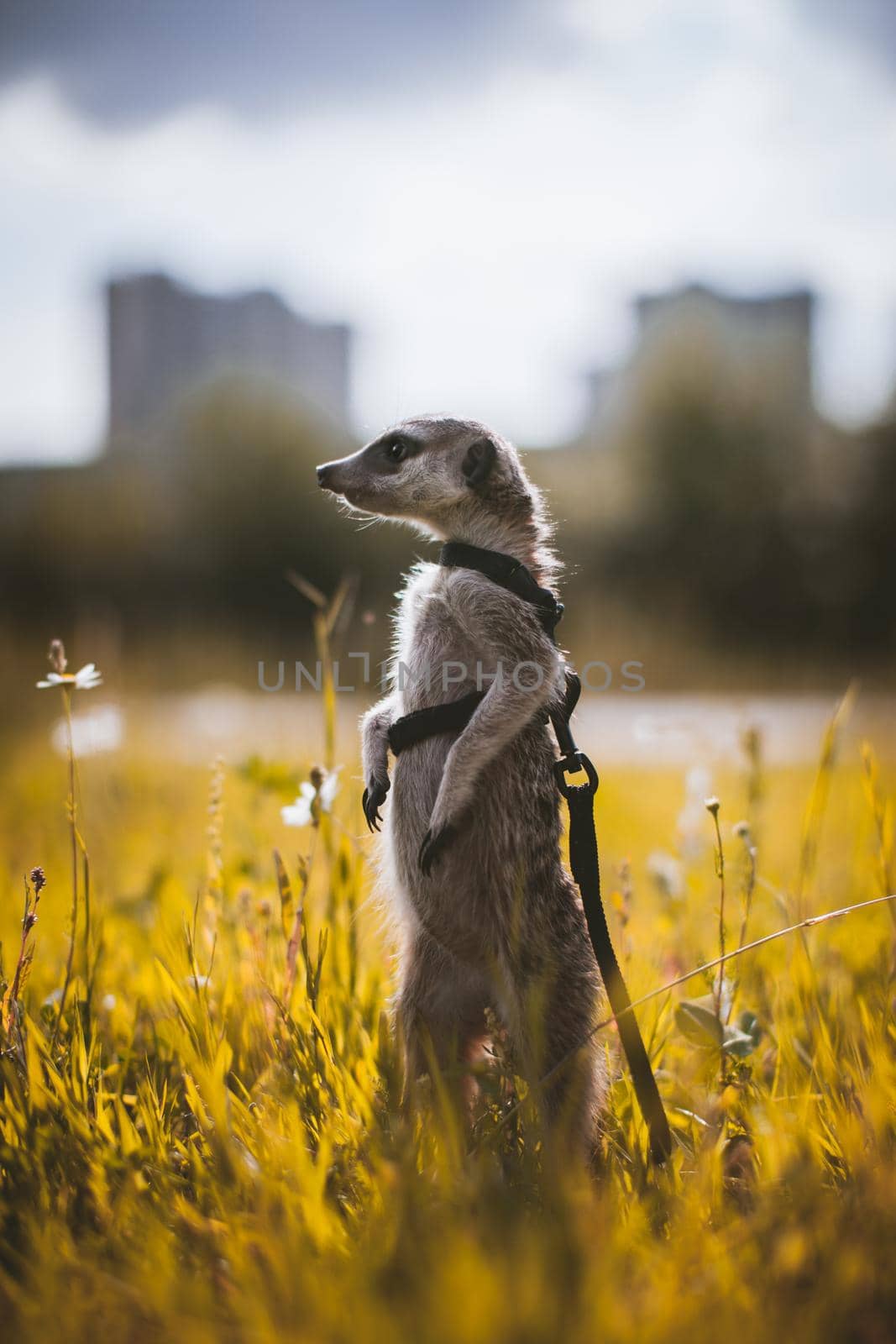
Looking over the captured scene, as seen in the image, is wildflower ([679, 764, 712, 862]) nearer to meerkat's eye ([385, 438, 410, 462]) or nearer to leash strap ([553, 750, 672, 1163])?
leash strap ([553, 750, 672, 1163])

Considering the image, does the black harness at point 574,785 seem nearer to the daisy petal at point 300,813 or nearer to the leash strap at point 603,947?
the leash strap at point 603,947

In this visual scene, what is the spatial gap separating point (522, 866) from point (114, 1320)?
3.61 feet

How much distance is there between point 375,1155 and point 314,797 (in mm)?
873

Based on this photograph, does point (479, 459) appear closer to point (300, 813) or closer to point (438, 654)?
point (438, 654)

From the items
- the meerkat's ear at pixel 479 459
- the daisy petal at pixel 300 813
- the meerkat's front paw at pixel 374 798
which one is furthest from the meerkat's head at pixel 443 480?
the daisy petal at pixel 300 813

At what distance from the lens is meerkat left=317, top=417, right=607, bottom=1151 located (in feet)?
6.10

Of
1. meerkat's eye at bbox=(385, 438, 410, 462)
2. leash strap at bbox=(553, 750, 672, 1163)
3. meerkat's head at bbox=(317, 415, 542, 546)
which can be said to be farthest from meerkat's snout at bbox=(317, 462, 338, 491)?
leash strap at bbox=(553, 750, 672, 1163)

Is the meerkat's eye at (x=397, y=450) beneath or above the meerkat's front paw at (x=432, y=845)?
above

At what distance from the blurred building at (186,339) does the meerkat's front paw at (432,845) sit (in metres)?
39.0

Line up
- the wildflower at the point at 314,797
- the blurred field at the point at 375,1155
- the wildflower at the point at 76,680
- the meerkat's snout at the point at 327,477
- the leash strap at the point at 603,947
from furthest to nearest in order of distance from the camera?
the meerkat's snout at the point at 327,477, the wildflower at the point at 314,797, the wildflower at the point at 76,680, the leash strap at the point at 603,947, the blurred field at the point at 375,1155

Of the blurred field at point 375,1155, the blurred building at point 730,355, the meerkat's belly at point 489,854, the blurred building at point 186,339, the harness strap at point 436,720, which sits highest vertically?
the blurred building at point 186,339

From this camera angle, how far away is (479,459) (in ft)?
7.08

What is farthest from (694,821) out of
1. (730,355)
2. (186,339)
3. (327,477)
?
(186,339)

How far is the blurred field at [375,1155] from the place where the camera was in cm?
116
